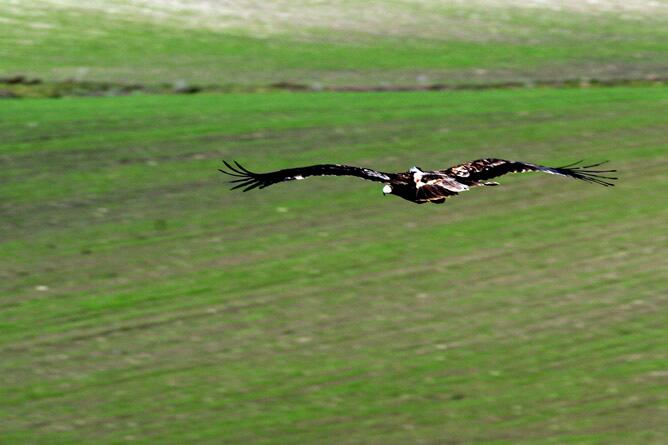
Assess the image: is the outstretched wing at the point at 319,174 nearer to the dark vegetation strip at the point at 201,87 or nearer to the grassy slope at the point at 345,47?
the dark vegetation strip at the point at 201,87

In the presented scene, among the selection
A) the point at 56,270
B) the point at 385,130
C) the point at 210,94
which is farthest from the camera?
the point at 210,94

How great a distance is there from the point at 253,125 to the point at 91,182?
3.60 meters

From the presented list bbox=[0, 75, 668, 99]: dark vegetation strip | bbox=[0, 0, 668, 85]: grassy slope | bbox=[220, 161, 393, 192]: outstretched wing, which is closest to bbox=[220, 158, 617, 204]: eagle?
bbox=[220, 161, 393, 192]: outstretched wing

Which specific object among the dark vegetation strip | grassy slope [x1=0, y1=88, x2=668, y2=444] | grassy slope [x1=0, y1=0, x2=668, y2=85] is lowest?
grassy slope [x1=0, y1=88, x2=668, y2=444]

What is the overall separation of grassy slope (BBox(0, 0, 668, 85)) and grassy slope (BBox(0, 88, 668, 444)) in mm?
2718

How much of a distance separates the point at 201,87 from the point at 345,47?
4.30 meters

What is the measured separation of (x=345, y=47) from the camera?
2742 cm

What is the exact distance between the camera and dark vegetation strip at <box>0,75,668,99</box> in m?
23.4

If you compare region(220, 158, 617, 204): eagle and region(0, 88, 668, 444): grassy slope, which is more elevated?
region(220, 158, 617, 204): eagle

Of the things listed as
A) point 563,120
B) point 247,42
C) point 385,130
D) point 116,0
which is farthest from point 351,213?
point 116,0

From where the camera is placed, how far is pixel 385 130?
2164 cm

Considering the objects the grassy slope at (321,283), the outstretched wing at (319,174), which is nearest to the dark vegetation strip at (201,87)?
the grassy slope at (321,283)

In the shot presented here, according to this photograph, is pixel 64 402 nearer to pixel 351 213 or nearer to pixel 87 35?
pixel 351 213

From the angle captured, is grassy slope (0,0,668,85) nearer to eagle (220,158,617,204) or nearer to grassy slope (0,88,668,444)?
grassy slope (0,88,668,444)
